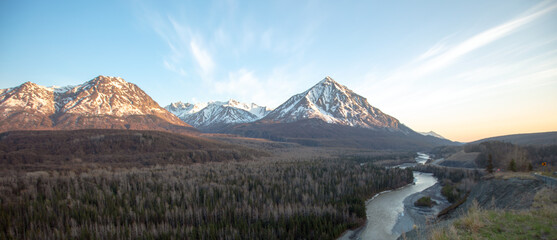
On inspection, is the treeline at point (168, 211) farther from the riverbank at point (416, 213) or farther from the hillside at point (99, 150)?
the hillside at point (99, 150)

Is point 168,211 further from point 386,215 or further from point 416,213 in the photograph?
point 416,213

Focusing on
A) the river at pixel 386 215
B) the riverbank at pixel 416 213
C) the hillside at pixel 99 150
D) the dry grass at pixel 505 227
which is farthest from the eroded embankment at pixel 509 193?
the hillside at pixel 99 150

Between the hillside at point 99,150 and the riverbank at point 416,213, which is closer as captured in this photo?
the riverbank at point 416,213

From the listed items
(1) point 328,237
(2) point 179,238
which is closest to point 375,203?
(1) point 328,237

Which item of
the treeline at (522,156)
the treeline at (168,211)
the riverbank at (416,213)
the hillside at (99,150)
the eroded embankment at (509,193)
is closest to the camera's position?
the eroded embankment at (509,193)

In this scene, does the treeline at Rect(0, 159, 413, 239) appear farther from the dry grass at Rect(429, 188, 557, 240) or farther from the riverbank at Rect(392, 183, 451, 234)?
the dry grass at Rect(429, 188, 557, 240)

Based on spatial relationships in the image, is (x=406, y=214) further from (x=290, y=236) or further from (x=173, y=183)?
(x=173, y=183)

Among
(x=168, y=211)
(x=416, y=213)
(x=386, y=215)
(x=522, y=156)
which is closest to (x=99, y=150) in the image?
(x=168, y=211)

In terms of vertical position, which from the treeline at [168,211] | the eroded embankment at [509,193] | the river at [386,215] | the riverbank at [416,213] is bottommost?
the river at [386,215]
